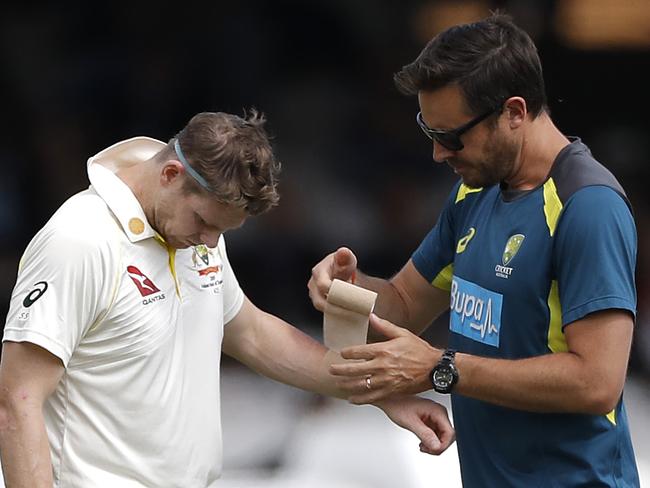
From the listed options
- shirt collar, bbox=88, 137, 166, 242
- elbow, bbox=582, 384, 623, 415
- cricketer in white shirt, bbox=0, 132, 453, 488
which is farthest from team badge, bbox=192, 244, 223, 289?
elbow, bbox=582, 384, 623, 415

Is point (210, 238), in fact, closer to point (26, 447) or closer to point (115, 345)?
point (115, 345)

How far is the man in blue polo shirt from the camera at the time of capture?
98.0 inches

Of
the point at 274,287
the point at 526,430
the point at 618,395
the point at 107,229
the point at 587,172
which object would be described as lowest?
the point at 274,287

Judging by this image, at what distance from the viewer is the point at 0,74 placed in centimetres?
570

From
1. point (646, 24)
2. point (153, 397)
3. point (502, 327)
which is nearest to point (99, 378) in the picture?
point (153, 397)

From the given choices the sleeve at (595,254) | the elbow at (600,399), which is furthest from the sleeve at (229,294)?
the elbow at (600,399)

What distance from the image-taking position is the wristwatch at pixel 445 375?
2.58 m

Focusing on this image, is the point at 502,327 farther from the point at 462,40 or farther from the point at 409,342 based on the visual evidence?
the point at 462,40

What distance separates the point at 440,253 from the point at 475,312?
16.3 inches

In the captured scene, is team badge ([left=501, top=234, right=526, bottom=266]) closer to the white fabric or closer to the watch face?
the watch face

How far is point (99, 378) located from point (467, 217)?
103cm

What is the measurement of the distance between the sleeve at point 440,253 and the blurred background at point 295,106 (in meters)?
2.23

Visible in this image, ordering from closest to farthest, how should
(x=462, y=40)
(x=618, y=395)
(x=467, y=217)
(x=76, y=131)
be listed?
(x=618, y=395), (x=462, y=40), (x=467, y=217), (x=76, y=131)

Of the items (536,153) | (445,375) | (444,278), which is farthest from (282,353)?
(536,153)
